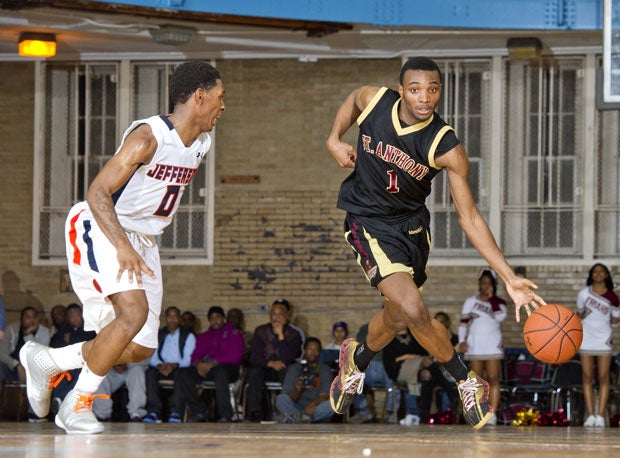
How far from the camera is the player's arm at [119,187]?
6.55 metres

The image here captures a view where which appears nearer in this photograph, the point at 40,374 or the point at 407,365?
the point at 40,374

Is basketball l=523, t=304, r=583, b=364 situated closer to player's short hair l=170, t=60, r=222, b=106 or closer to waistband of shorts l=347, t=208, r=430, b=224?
waistband of shorts l=347, t=208, r=430, b=224

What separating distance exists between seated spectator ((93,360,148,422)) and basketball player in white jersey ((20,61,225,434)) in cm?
668

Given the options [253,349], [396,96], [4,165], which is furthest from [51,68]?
[396,96]

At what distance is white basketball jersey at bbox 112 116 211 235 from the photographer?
22.9ft

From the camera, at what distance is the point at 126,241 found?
6.61m

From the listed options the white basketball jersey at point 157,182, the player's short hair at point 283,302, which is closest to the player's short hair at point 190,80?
the white basketball jersey at point 157,182

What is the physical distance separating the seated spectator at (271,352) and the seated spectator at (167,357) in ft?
2.68

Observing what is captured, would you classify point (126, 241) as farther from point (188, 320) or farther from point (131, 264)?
point (188, 320)

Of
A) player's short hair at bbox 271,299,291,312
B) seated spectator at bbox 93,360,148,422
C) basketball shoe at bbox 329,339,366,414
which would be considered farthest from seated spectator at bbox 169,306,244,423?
basketball shoe at bbox 329,339,366,414


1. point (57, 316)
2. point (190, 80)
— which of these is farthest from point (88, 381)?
point (57, 316)

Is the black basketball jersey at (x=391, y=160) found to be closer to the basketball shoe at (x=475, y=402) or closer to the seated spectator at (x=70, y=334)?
the basketball shoe at (x=475, y=402)

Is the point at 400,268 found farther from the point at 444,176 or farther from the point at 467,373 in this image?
the point at 444,176

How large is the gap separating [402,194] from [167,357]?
747 cm
